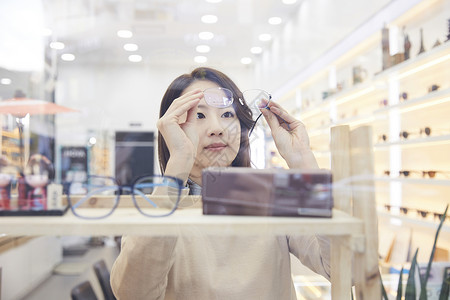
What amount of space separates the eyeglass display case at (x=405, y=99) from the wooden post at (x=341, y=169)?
99 cm

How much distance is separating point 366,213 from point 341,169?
0.09 meters

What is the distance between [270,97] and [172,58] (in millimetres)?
355

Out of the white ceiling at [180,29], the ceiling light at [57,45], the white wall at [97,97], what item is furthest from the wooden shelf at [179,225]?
the ceiling light at [57,45]

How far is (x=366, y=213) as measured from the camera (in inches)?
16.5

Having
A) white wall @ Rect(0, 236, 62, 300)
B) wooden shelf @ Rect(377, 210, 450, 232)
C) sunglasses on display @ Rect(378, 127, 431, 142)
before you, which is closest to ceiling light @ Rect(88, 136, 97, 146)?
white wall @ Rect(0, 236, 62, 300)

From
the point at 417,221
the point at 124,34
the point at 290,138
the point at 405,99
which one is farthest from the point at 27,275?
the point at 405,99

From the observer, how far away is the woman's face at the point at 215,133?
2.19 ft

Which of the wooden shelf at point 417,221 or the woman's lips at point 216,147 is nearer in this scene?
the woman's lips at point 216,147

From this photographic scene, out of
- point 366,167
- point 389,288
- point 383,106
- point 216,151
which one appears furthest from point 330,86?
point 366,167

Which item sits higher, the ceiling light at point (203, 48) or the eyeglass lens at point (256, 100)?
the ceiling light at point (203, 48)

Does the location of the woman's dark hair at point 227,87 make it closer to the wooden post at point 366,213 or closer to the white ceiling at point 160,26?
the white ceiling at point 160,26

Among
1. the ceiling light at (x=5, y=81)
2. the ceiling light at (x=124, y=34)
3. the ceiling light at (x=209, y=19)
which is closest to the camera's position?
the ceiling light at (x=5, y=81)

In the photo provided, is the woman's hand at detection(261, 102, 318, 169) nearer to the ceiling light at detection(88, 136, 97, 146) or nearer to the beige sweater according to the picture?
the beige sweater

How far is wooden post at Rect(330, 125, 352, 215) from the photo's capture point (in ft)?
1.53
